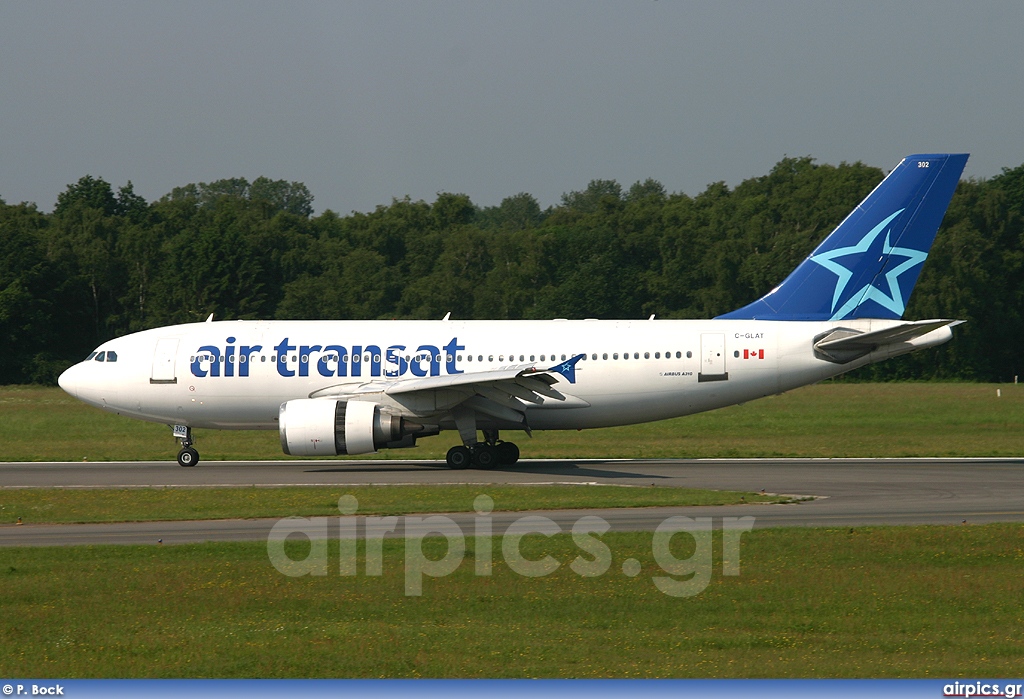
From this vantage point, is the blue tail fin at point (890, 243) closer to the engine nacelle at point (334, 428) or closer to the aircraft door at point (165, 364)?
the engine nacelle at point (334, 428)

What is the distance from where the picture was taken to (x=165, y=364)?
107ft

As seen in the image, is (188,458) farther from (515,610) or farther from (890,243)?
(515,610)

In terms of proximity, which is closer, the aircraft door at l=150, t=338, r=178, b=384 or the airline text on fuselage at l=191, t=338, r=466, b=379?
the airline text on fuselage at l=191, t=338, r=466, b=379

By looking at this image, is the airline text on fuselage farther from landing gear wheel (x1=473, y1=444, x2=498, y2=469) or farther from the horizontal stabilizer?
the horizontal stabilizer

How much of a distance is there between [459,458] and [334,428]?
3.81 meters

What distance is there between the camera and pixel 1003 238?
280 feet

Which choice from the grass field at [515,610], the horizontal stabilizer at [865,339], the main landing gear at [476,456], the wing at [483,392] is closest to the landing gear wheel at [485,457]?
the main landing gear at [476,456]

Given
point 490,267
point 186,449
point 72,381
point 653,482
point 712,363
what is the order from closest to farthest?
point 653,482 → point 712,363 → point 186,449 → point 72,381 → point 490,267

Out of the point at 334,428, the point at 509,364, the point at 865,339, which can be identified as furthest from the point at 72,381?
the point at 865,339

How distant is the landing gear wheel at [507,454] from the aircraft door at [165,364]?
8877mm

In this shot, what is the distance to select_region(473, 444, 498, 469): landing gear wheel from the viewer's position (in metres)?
31.8

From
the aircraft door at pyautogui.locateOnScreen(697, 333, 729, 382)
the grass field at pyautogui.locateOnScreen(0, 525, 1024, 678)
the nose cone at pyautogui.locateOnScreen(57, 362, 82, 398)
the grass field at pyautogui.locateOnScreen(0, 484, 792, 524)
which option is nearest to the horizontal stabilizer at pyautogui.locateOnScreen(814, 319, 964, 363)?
the aircraft door at pyautogui.locateOnScreen(697, 333, 729, 382)

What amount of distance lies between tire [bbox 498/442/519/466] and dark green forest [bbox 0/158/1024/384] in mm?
50061

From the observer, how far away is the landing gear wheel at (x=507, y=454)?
32156 mm
